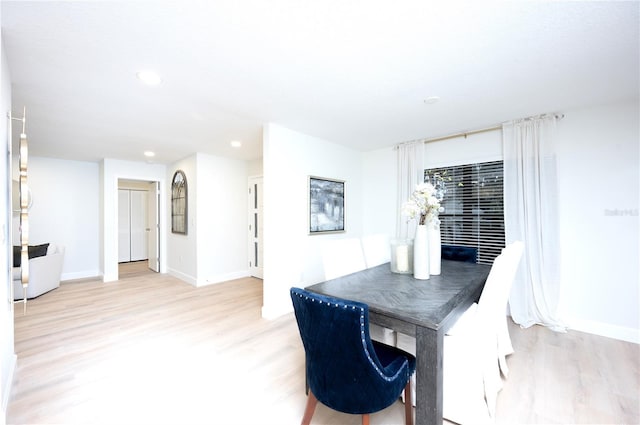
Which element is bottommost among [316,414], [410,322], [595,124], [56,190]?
[316,414]

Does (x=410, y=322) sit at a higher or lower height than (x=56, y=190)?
lower

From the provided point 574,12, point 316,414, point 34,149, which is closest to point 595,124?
point 574,12

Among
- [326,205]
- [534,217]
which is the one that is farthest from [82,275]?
[534,217]

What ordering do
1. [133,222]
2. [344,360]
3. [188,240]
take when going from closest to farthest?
[344,360], [188,240], [133,222]

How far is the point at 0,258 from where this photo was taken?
5.16ft

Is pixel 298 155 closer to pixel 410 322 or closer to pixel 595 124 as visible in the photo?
pixel 410 322

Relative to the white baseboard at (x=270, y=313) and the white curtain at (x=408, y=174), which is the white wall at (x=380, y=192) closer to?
the white curtain at (x=408, y=174)

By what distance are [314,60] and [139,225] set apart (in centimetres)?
741

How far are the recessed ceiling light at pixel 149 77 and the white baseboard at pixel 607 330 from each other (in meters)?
4.62

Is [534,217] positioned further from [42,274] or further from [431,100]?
[42,274]

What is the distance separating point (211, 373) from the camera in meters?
2.18

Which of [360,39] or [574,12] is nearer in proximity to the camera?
[574,12]

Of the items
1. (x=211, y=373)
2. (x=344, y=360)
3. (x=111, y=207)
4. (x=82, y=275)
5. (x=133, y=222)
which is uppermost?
(x=111, y=207)

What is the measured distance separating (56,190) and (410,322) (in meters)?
6.65
